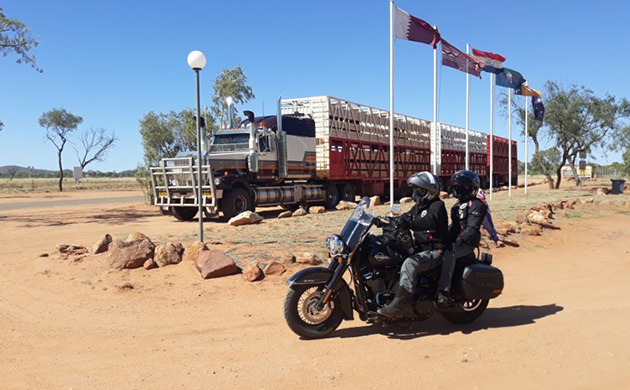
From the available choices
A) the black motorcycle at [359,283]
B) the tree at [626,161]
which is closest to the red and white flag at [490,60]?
the black motorcycle at [359,283]

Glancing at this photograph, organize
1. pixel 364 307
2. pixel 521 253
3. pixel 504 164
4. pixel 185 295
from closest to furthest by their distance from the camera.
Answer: pixel 364 307 < pixel 185 295 < pixel 521 253 < pixel 504 164

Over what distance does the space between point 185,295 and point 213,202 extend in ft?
24.1

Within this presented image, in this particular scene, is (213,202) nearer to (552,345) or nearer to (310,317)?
(310,317)

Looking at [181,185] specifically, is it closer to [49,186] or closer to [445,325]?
[445,325]

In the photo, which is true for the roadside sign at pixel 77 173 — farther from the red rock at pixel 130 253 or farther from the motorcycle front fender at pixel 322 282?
the motorcycle front fender at pixel 322 282

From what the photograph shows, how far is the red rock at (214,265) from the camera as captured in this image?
7254 millimetres

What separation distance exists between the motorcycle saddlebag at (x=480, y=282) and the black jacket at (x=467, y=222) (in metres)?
0.29

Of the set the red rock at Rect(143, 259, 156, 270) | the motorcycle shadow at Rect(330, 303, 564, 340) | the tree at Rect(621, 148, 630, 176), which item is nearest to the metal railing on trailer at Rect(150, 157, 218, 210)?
the red rock at Rect(143, 259, 156, 270)

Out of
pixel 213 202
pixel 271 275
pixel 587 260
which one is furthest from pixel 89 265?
pixel 587 260

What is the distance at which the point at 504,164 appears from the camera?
40.2m

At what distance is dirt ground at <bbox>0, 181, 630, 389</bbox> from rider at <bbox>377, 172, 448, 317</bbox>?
1.54 feet

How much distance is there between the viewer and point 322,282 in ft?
15.8

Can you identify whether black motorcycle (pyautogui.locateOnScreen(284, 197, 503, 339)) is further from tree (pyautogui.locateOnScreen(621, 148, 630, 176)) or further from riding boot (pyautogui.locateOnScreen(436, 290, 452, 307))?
tree (pyautogui.locateOnScreen(621, 148, 630, 176))

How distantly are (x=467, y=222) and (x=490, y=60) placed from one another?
16935 millimetres
